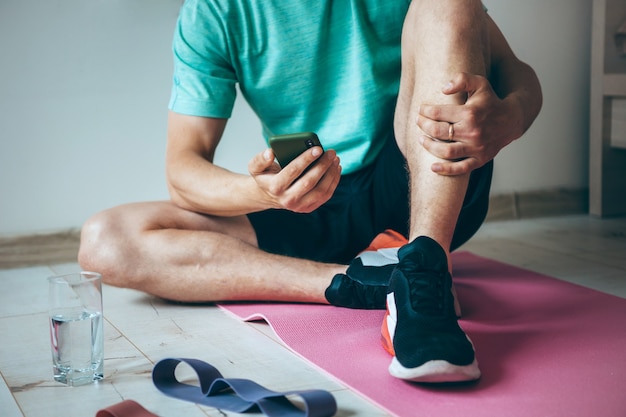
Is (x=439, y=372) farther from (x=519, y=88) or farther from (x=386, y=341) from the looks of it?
(x=519, y=88)

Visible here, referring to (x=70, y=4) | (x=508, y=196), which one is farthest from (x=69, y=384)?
(x=508, y=196)

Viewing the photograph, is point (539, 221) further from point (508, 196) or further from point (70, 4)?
point (70, 4)

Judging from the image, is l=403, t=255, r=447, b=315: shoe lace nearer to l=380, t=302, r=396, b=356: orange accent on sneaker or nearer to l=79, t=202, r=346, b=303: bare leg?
l=380, t=302, r=396, b=356: orange accent on sneaker

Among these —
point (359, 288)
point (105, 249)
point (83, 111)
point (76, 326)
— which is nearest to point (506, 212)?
point (359, 288)

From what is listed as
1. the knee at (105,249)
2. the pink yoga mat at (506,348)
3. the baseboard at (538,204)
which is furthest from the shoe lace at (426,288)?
the baseboard at (538,204)

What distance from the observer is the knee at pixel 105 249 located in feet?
4.73

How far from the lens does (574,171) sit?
250 centimetres

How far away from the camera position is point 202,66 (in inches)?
58.3

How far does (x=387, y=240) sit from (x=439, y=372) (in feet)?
1.65

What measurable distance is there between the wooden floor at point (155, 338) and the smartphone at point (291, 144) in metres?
0.30

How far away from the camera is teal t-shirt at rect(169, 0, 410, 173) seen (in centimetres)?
147

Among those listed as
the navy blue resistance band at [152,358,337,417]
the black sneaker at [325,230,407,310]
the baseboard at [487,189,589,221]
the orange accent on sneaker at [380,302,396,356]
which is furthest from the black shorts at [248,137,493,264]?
the baseboard at [487,189,589,221]

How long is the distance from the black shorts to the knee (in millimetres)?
253

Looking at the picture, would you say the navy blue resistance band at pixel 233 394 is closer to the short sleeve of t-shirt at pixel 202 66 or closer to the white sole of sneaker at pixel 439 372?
the white sole of sneaker at pixel 439 372
